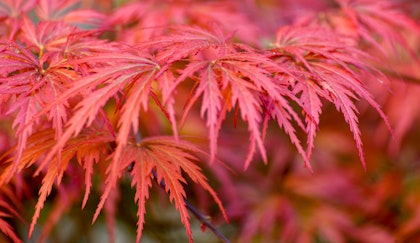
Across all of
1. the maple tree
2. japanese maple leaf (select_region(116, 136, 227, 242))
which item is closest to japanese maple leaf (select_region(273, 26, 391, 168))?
the maple tree

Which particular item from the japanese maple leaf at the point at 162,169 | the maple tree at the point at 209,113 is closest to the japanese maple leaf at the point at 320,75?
the maple tree at the point at 209,113

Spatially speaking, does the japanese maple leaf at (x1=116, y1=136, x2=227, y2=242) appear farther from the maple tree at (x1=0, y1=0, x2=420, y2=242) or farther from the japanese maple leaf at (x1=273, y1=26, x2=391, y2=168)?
the japanese maple leaf at (x1=273, y1=26, x2=391, y2=168)

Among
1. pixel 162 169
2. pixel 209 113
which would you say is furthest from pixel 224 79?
pixel 162 169

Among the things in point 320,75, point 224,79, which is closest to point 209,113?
point 224,79

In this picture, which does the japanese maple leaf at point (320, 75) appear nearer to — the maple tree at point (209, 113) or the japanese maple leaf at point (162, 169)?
the maple tree at point (209, 113)

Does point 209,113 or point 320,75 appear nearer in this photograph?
point 209,113

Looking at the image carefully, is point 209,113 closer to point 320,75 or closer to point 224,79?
point 224,79

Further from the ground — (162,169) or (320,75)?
(320,75)

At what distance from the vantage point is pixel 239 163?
146 cm

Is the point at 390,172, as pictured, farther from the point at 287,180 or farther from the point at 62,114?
the point at 62,114

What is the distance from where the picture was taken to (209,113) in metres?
0.60

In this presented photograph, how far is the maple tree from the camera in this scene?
653mm

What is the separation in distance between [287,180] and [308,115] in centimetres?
114

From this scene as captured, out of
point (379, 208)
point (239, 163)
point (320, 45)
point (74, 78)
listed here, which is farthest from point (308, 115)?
point (379, 208)
